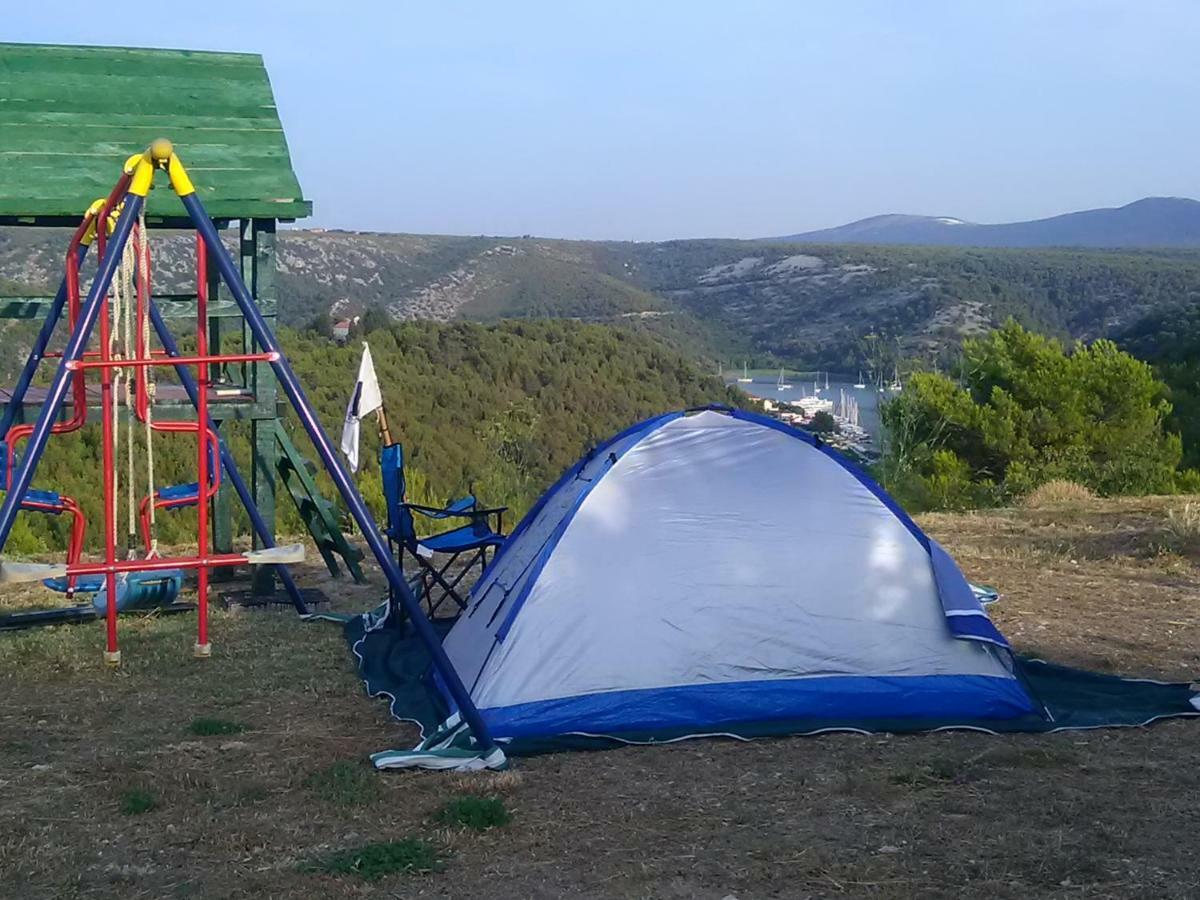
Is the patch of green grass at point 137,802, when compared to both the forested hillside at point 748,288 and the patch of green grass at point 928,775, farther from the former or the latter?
the forested hillside at point 748,288

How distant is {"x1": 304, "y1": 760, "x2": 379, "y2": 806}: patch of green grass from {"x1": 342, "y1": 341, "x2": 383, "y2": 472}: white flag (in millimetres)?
2644

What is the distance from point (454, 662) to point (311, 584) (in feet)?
10.4

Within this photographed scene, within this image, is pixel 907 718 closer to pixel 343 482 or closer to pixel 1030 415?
pixel 343 482

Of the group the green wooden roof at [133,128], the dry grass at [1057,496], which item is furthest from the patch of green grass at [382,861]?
the dry grass at [1057,496]

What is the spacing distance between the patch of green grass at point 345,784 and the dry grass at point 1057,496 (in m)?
8.91

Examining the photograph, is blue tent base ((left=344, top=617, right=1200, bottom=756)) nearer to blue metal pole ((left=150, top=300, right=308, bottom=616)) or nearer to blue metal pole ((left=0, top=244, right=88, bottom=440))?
blue metal pole ((left=150, top=300, right=308, bottom=616))

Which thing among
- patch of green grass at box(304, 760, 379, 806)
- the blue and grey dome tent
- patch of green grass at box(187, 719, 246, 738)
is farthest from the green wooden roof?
patch of green grass at box(304, 760, 379, 806)

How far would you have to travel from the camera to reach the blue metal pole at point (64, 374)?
498 cm

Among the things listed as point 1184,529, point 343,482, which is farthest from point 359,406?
point 1184,529

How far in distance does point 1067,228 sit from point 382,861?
11029 cm

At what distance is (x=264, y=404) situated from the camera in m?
7.93

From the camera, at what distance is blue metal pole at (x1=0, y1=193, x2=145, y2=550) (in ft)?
16.3

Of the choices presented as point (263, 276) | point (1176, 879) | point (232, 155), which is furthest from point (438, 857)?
point (232, 155)

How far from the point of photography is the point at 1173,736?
530cm
